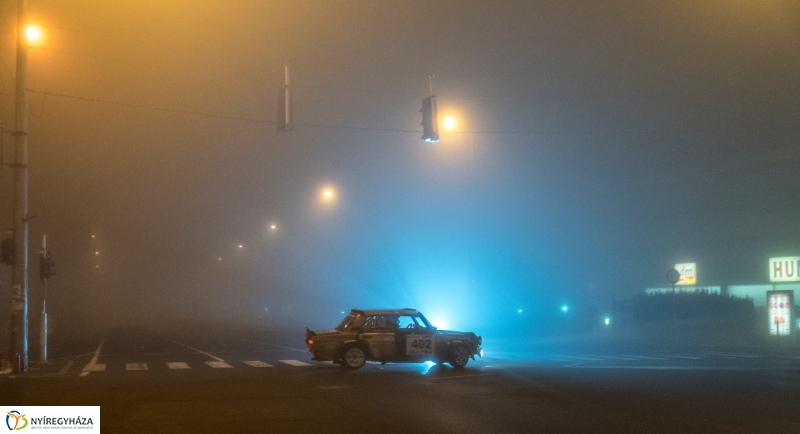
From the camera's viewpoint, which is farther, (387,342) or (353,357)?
(387,342)

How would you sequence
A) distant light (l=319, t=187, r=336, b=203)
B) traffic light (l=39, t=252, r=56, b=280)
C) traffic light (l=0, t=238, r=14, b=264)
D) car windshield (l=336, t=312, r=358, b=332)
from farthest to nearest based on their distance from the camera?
distant light (l=319, t=187, r=336, b=203) < traffic light (l=39, t=252, r=56, b=280) < traffic light (l=0, t=238, r=14, b=264) < car windshield (l=336, t=312, r=358, b=332)

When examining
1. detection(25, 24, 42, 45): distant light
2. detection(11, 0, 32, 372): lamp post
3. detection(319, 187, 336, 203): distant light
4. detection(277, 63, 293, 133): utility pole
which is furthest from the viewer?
detection(319, 187, 336, 203): distant light

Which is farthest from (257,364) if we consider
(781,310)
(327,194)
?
(781,310)

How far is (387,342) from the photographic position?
68.6ft

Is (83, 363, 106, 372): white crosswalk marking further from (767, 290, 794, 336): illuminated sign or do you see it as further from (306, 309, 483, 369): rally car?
(767, 290, 794, 336): illuminated sign

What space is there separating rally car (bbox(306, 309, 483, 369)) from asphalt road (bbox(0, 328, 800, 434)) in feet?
1.47

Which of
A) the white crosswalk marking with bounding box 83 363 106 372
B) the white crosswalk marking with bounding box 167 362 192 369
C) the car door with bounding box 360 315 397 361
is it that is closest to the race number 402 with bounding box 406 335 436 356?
the car door with bounding box 360 315 397 361

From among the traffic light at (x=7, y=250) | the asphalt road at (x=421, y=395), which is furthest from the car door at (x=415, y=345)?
the traffic light at (x=7, y=250)

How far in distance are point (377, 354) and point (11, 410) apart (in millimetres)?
12788

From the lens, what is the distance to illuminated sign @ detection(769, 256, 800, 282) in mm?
47000

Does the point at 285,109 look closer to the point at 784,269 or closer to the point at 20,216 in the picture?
the point at 20,216

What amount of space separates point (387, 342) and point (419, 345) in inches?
34.9

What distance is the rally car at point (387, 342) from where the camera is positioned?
813 inches

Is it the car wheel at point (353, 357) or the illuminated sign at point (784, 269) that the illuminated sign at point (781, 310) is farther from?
the car wheel at point (353, 357)
